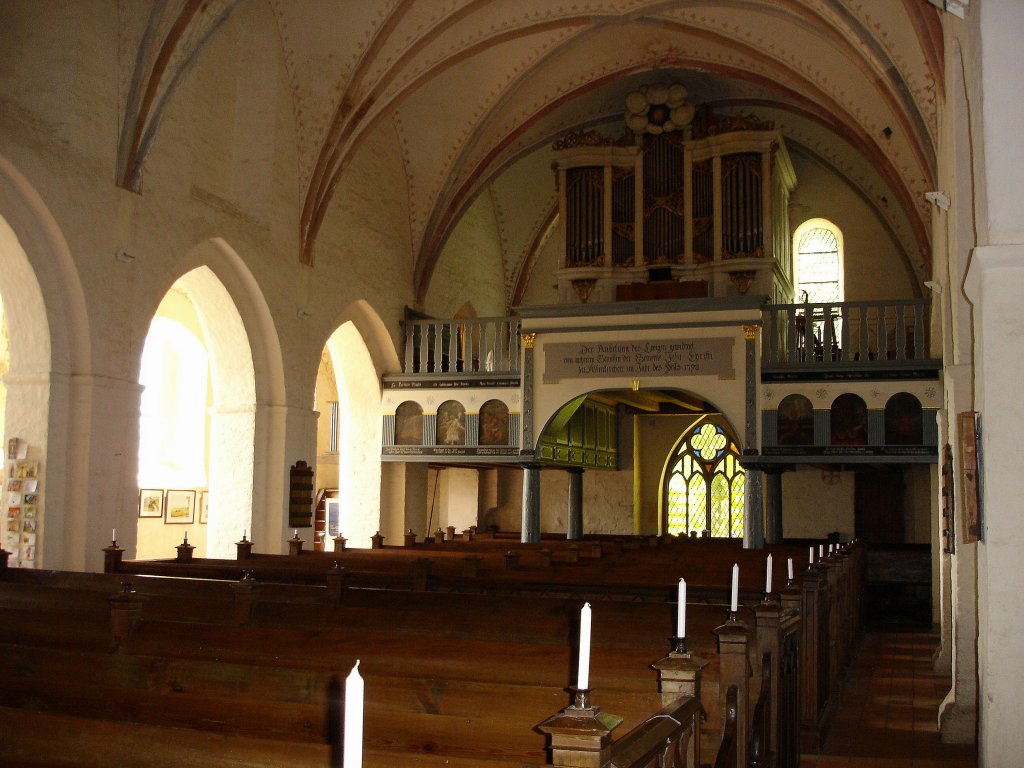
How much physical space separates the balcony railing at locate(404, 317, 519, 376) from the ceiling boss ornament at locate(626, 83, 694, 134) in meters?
4.64

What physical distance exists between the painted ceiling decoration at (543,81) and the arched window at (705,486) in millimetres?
5175

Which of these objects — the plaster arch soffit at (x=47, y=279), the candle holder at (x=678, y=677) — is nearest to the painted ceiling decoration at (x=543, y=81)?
the plaster arch soffit at (x=47, y=279)

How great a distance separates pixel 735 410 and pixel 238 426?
728 cm

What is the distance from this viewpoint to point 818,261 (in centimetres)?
2134

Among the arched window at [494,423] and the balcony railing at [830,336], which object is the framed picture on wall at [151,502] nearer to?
the arched window at [494,423]

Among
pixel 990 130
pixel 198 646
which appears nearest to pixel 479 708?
pixel 198 646

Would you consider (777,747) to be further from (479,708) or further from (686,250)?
(686,250)

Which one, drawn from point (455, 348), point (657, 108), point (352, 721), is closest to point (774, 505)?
point (455, 348)

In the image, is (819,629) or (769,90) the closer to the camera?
(819,629)

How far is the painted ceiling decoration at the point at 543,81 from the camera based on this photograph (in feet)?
41.3

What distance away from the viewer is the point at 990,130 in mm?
5328

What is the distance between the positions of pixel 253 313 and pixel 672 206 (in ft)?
25.5

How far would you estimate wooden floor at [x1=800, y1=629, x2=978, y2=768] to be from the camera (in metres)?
7.21

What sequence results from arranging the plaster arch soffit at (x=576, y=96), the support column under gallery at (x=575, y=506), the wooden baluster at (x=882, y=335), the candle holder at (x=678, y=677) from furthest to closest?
the support column under gallery at (x=575, y=506) < the plaster arch soffit at (x=576, y=96) < the wooden baluster at (x=882, y=335) < the candle holder at (x=678, y=677)
